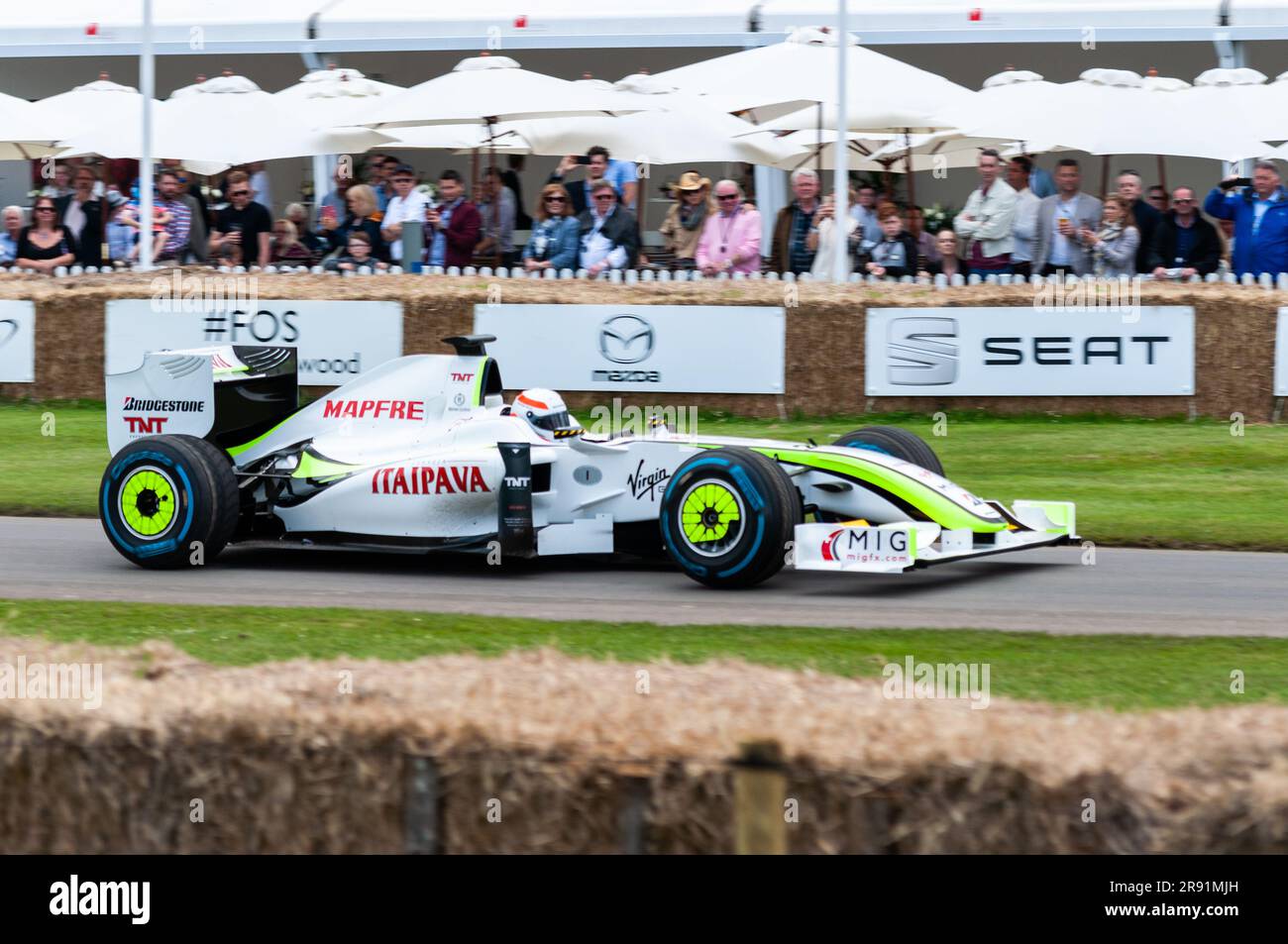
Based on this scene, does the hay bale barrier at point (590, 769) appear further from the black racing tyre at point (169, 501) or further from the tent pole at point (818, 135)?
the tent pole at point (818, 135)

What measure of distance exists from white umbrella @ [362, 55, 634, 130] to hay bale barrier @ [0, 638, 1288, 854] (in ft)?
41.4

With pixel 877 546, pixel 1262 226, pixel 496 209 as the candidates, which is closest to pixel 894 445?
pixel 877 546

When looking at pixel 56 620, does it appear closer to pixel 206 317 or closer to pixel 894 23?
pixel 206 317

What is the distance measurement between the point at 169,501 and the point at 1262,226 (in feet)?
28.5

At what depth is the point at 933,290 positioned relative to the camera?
13992 mm

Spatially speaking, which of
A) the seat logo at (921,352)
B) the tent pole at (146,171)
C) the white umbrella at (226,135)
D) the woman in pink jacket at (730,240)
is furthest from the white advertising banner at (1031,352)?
the white umbrella at (226,135)

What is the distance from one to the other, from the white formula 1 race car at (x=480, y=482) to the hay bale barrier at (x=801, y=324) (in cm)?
410

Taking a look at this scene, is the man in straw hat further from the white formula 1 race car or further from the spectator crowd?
the white formula 1 race car

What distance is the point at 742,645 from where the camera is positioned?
7340 mm

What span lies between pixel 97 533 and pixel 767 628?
4718 millimetres

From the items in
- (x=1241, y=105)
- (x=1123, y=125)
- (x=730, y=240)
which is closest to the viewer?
(x=730, y=240)

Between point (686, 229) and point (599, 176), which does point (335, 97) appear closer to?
point (599, 176)

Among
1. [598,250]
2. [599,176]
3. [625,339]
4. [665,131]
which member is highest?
[665,131]

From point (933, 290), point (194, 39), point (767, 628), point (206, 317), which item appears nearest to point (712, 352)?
point (933, 290)
